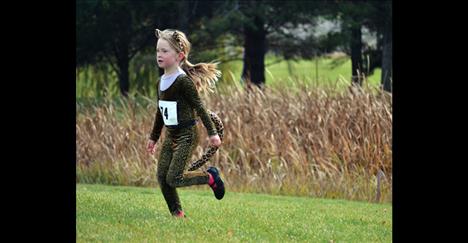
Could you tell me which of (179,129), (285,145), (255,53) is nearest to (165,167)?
(179,129)

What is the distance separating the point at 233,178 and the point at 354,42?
10757 mm

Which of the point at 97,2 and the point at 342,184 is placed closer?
the point at 342,184

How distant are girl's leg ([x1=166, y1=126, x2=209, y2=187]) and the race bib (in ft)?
0.42

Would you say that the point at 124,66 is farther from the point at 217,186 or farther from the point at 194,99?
the point at 194,99

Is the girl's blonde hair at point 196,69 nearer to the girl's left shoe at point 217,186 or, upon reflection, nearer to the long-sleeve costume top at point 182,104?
the long-sleeve costume top at point 182,104

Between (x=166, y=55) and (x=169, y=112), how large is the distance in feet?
1.65

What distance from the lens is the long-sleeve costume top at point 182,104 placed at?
314 inches

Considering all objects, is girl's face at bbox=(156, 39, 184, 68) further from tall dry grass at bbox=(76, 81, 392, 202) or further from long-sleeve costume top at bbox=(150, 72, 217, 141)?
tall dry grass at bbox=(76, 81, 392, 202)

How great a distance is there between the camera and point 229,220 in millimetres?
8445

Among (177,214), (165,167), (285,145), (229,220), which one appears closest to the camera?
(165,167)

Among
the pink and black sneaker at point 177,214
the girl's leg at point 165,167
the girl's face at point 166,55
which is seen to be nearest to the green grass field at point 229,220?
the pink and black sneaker at point 177,214
